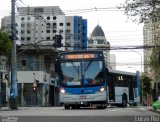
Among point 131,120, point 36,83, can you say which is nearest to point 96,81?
point 131,120

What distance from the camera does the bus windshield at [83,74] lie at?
104 feet

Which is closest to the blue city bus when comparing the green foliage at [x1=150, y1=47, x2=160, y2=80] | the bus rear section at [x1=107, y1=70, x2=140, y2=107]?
the bus rear section at [x1=107, y1=70, x2=140, y2=107]

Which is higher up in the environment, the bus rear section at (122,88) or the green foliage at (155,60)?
the green foliage at (155,60)

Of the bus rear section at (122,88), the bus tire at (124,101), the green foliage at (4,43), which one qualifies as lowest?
the bus tire at (124,101)

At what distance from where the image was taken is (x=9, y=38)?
4003cm

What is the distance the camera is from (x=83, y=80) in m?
31.8

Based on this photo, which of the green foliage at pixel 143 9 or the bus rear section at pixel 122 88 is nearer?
the green foliage at pixel 143 9

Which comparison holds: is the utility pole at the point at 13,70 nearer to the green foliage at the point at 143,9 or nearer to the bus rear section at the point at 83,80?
the bus rear section at the point at 83,80

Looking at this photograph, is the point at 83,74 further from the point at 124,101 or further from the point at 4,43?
the point at 124,101

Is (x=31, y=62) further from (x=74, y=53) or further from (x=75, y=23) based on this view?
(x=74, y=53)

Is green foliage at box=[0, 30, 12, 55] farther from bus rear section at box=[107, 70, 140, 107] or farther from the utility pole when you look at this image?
bus rear section at box=[107, 70, 140, 107]

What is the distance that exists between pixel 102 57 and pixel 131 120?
14.7 meters

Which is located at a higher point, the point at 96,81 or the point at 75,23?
the point at 75,23

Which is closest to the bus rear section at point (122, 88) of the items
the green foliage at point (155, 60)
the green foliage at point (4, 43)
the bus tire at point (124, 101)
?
the bus tire at point (124, 101)
